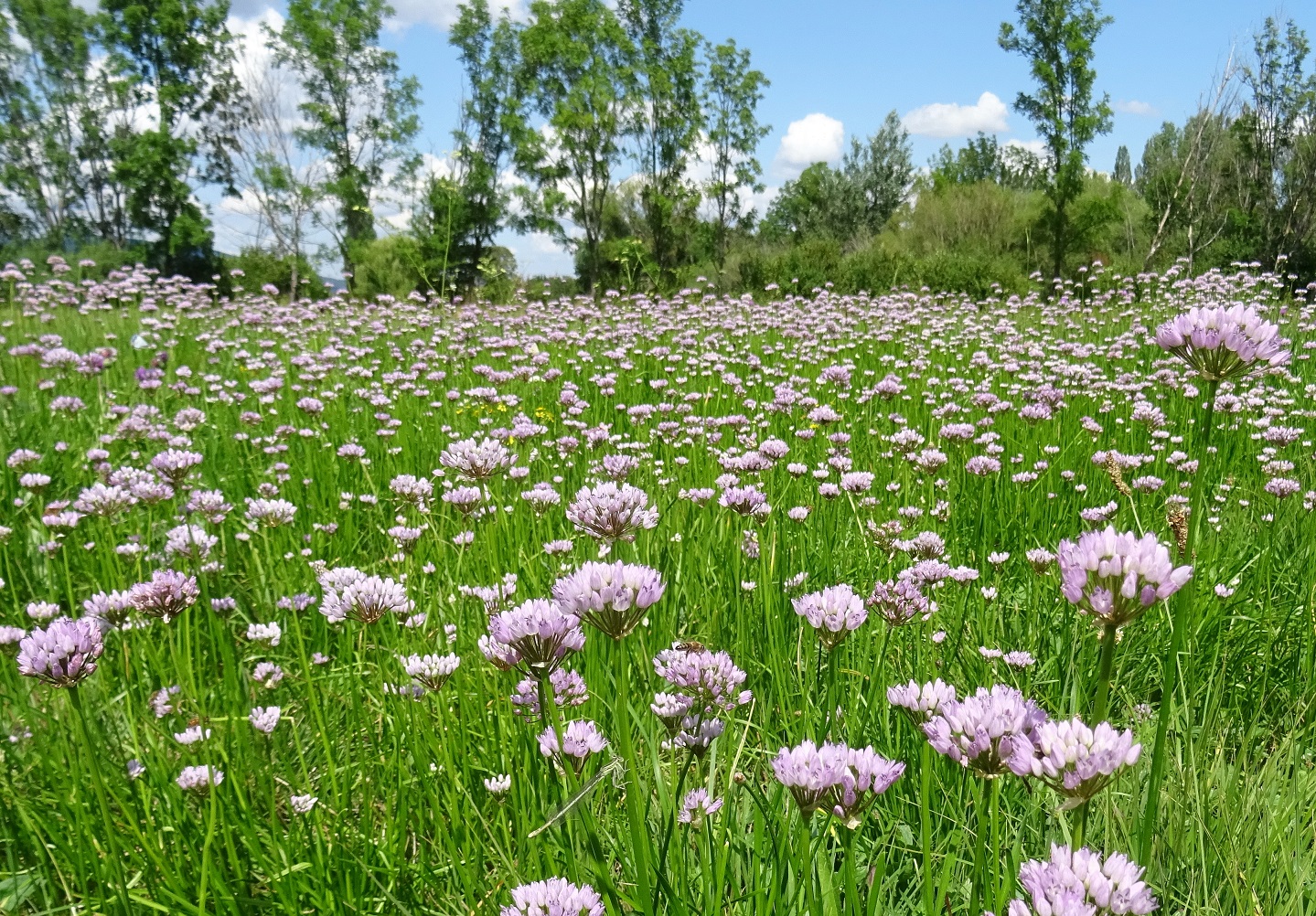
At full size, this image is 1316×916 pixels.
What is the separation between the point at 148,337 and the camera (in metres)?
8.30

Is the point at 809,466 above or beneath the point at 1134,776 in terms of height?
above

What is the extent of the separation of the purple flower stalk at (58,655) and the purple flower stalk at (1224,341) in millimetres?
2324

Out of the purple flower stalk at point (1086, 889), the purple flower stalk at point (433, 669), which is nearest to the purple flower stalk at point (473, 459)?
the purple flower stalk at point (433, 669)

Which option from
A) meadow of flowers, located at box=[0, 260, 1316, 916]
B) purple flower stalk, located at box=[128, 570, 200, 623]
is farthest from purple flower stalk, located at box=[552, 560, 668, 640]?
purple flower stalk, located at box=[128, 570, 200, 623]

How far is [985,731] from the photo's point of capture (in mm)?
1229

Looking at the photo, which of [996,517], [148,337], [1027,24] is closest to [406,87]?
[1027,24]

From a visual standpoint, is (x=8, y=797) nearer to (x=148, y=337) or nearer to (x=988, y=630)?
(x=988, y=630)

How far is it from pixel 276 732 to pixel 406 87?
171 ft

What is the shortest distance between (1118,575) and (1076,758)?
286mm

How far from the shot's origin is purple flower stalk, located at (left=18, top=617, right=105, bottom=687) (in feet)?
5.27

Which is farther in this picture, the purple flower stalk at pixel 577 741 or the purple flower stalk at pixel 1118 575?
the purple flower stalk at pixel 577 741

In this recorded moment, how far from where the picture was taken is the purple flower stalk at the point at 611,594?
1.33 metres

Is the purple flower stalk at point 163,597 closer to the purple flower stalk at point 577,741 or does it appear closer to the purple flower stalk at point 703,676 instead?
the purple flower stalk at point 577,741

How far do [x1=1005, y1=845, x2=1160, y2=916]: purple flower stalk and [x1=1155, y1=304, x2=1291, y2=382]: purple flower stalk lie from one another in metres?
0.99
